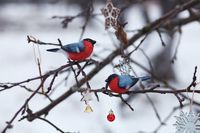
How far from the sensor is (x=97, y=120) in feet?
7.13

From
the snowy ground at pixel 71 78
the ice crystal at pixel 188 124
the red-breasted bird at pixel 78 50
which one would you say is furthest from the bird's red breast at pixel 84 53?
the snowy ground at pixel 71 78

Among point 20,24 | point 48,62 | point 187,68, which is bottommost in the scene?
point 187,68

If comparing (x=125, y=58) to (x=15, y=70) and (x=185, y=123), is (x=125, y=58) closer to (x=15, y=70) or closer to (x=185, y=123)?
(x=185, y=123)

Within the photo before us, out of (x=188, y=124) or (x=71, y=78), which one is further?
(x=71, y=78)

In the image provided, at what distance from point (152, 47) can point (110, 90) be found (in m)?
3.09

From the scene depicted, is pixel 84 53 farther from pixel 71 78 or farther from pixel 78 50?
pixel 71 78

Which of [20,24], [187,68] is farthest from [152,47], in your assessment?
[20,24]

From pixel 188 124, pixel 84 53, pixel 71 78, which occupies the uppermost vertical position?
pixel 84 53

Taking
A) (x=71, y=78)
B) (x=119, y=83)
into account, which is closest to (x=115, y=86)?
(x=119, y=83)

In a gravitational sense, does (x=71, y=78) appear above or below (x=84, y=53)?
below

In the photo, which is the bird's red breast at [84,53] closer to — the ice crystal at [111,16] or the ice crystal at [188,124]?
the ice crystal at [111,16]

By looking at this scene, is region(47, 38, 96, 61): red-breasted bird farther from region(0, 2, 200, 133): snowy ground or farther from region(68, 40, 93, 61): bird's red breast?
region(0, 2, 200, 133): snowy ground

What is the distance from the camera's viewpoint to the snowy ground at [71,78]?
6.98 ft

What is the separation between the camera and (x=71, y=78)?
2.70m
